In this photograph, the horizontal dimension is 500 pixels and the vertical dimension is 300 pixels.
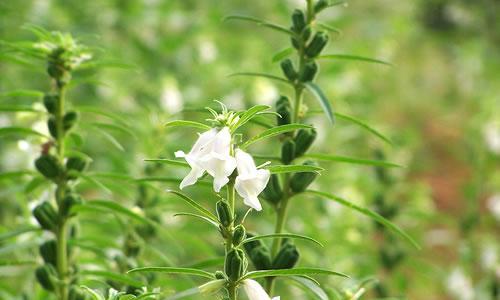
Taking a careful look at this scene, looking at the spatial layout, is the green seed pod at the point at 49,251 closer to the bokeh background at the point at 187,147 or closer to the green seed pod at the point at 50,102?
the bokeh background at the point at 187,147

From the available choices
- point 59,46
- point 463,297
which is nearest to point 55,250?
point 59,46

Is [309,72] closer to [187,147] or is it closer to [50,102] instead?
[50,102]

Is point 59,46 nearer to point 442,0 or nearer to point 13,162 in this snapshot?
point 13,162

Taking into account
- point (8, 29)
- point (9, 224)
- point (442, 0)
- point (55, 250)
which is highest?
point (442, 0)

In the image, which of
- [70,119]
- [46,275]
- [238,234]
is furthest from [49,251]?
[238,234]

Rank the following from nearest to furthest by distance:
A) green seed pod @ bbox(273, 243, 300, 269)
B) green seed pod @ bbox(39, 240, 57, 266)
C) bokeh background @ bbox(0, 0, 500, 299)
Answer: green seed pod @ bbox(273, 243, 300, 269) → green seed pod @ bbox(39, 240, 57, 266) → bokeh background @ bbox(0, 0, 500, 299)

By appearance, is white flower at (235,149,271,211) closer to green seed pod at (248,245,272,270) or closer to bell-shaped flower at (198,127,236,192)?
bell-shaped flower at (198,127,236,192)

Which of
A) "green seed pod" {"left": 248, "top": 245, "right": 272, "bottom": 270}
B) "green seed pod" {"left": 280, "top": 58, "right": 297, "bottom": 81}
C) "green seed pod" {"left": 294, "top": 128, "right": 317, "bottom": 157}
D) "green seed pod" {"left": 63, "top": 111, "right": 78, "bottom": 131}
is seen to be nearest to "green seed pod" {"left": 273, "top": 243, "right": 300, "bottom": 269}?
"green seed pod" {"left": 248, "top": 245, "right": 272, "bottom": 270}
